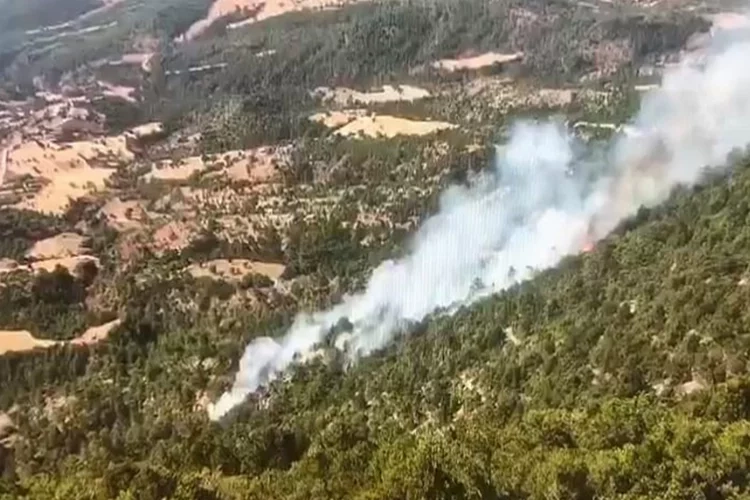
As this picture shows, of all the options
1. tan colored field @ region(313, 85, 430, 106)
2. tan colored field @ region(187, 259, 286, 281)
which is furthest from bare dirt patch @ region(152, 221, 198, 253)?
tan colored field @ region(313, 85, 430, 106)

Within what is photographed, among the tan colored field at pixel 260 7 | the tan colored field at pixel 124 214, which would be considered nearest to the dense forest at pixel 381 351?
the tan colored field at pixel 124 214

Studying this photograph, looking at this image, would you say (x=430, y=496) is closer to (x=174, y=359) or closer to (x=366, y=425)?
(x=366, y=425)

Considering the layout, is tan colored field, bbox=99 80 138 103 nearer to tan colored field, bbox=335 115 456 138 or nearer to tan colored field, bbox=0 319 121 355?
tan colored field, bbox=335 115 456 138

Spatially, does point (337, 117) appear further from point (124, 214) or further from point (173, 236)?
point (173, 236)

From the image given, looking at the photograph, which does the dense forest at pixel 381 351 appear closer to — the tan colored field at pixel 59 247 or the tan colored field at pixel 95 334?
the tan colored field at pixel 95 334

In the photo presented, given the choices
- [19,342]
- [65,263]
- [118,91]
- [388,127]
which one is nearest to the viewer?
[19,342]

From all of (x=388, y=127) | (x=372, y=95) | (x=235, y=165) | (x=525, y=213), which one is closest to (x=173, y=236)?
(x=235, y=165)

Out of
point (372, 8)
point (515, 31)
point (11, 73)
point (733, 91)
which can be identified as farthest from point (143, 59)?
point (733, 91)
